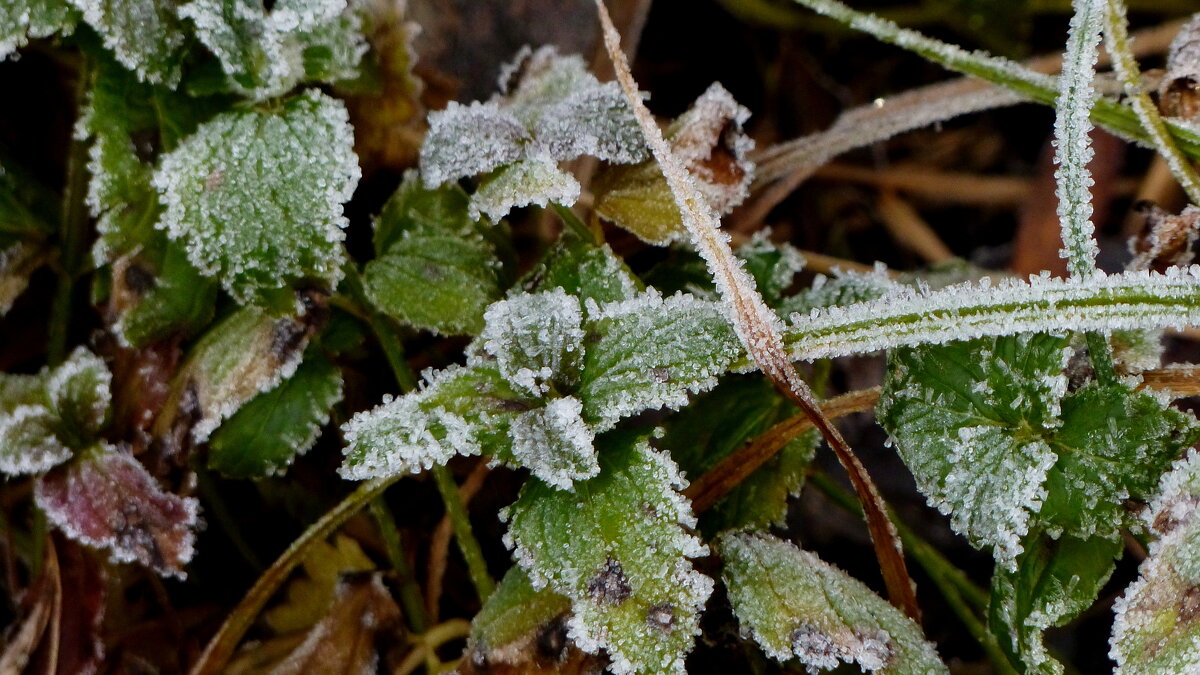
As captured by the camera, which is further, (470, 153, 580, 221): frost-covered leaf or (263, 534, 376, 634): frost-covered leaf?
(263, 534, 376, 634): frost-covered leaf

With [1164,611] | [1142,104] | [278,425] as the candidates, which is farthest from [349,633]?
[1142,104]

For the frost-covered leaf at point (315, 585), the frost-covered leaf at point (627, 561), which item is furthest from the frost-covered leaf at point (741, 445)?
the frost-covered leaf at point (315, 585)

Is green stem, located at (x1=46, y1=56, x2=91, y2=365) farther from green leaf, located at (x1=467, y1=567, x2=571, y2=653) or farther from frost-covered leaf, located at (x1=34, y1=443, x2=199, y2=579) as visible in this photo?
green leaf, located at (x1=467, y1=567, x2=571, y2=653)

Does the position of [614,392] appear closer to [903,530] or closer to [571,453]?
[571,453]

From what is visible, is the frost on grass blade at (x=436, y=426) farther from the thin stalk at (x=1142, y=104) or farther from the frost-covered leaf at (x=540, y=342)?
the thin stalk at (x=1142, y=104)

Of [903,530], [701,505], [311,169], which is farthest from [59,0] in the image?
[903,530]

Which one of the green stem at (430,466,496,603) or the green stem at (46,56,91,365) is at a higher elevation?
the green stem at (46,56,91,365)

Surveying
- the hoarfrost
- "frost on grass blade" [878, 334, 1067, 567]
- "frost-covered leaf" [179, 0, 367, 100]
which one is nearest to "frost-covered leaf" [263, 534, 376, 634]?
the hoarfrost
